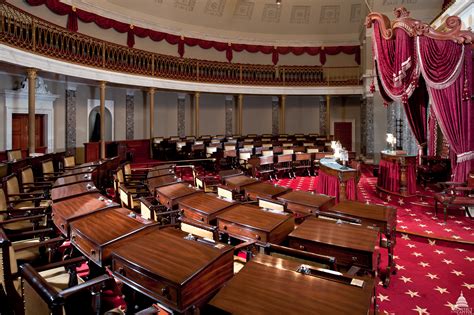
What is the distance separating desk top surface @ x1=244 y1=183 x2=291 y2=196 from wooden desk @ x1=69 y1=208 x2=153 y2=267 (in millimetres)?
2047

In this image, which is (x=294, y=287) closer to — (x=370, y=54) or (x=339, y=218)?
(x=339, y=218)

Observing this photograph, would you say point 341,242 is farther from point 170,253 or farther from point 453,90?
point 453,90

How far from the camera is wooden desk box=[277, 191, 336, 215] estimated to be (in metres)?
3.84

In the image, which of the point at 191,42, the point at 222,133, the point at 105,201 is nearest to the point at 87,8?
the point at 191,42

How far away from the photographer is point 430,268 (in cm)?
405

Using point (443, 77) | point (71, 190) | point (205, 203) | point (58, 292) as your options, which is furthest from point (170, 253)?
point (443, 77)

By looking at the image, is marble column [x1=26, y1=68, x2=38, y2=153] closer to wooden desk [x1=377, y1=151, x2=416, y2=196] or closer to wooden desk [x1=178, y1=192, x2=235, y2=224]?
wooden desk [x1=178, y1=192, x2=235, y2=224]

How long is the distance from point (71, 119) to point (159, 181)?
376 inches

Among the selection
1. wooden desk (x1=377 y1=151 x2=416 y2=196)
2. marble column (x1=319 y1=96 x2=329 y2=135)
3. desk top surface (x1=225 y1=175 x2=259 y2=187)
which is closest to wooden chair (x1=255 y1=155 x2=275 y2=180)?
wooden desk (x1=377 y1=151 x2=416 y2=196)

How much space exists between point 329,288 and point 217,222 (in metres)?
1.69

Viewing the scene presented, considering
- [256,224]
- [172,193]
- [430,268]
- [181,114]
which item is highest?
[181,114]

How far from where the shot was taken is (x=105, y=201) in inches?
145

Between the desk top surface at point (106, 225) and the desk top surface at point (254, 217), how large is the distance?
818mm

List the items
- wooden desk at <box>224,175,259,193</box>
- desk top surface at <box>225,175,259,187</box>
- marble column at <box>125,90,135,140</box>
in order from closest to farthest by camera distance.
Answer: wooden desk at <box>224,175,259,193</box>, desk top surface at <box>225,175,259,187</box>, marble column at <box>125,90,135,140</box>
